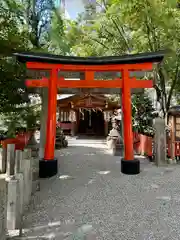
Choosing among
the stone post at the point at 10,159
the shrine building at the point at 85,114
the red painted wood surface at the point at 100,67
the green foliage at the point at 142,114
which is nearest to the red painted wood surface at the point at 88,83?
the red painted wood surface at the point at 100,67

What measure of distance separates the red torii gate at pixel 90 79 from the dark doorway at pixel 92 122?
1375 centimetres

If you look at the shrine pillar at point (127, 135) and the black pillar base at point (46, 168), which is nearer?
the black pillar base at point (46, 168)

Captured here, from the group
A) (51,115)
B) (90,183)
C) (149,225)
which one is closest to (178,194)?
(149,225)

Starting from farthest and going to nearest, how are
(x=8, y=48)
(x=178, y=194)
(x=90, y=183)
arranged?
(x=8, y=48) → (x=90, y=183) → (x=178, y=194)

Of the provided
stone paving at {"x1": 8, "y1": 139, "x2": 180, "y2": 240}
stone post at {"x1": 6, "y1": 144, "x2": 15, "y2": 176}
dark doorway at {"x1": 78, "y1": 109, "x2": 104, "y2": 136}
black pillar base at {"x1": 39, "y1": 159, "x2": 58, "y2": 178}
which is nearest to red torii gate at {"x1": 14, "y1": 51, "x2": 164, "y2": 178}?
black pillar base at {"x1": 39, "y1": 159, "x2": 58, "y2": 178}

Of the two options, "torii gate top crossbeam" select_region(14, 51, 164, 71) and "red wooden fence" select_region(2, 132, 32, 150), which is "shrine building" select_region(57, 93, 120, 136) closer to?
"red wooden fence" select_region(2, 132, 32, 150)

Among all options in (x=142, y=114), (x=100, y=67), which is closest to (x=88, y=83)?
(x=100, y=67)

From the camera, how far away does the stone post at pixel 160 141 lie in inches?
306

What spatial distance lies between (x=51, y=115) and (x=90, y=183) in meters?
2.46

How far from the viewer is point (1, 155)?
6559 mm

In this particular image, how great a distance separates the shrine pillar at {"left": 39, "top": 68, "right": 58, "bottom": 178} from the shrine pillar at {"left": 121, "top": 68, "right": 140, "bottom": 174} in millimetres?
2241

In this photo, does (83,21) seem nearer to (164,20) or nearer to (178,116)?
(164,20)

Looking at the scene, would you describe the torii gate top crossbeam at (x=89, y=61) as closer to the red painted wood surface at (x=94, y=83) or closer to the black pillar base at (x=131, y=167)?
the red painted wood surface at (x=94, y=83)

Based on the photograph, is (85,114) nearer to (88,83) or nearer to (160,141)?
(160,141)
